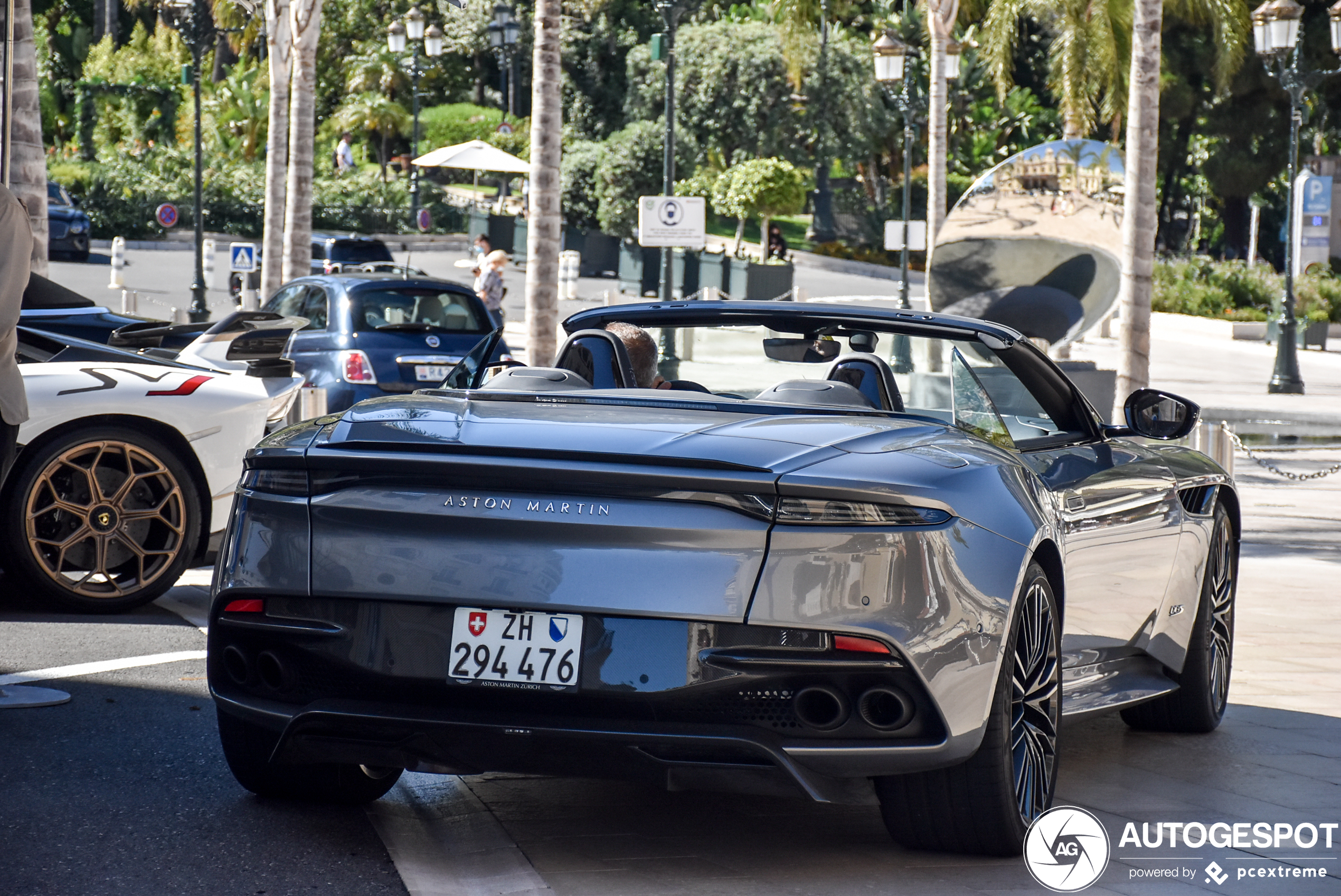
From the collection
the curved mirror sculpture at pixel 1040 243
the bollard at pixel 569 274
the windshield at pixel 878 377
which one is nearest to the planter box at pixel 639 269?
the bollard at pixel 569 274

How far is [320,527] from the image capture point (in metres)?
3.89

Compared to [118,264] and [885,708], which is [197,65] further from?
[885,708]

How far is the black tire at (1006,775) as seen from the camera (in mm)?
3980

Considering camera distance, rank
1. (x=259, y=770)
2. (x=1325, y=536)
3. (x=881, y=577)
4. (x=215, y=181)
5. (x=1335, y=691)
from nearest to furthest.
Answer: (x=881, y=577) → (x=259, y=770) → (x=1335, y=691) → (x=1325, y=536) → (x=215, y=181)

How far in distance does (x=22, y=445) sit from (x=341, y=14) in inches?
2156

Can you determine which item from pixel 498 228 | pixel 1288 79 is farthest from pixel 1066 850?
pixel 498 228

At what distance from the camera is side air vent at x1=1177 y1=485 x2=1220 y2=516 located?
565 cm

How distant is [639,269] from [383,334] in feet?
93.3

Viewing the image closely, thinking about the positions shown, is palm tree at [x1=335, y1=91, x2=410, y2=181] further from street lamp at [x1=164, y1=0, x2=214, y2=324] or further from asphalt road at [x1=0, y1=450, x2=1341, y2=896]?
asphalt road at [x1=0, y1=450, x2=1341, y2=896]

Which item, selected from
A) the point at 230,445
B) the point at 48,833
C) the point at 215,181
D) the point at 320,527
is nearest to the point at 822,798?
the point at 320,527

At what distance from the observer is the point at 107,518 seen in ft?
24.2

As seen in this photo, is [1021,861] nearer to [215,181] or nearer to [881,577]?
[881,577]

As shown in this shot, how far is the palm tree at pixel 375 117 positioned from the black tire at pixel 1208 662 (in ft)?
165

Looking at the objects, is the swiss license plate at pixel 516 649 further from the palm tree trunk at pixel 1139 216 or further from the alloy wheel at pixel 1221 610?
the palm tree trunk at pixel 1139 216
